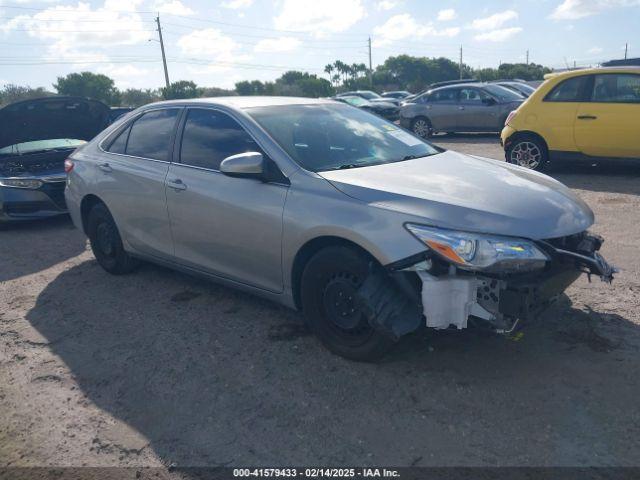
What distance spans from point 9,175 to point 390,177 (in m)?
6.19

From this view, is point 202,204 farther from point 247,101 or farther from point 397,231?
point 397,231

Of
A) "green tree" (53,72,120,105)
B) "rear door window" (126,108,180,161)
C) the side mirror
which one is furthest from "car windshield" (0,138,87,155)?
"green tree" (53,72,120,105)

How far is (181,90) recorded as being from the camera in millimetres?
49625

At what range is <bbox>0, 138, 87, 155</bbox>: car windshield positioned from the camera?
854cm

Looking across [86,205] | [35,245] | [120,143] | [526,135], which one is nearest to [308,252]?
[120,143]

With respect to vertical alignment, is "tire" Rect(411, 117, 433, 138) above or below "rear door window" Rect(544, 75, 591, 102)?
below

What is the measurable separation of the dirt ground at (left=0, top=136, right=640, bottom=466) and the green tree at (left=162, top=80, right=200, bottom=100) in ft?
140

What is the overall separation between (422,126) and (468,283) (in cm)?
1518

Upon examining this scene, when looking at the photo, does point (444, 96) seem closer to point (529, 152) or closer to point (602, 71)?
point (529, 152)

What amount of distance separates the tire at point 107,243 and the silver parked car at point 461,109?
39.5 ft

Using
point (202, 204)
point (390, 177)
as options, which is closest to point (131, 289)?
point (202, 204)

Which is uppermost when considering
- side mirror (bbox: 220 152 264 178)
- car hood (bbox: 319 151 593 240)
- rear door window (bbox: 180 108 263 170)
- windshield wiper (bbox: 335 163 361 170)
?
rear door window (bbox: 180 108 263 170)

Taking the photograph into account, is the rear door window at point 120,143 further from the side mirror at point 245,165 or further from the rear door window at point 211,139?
the side mirror at point 245,165

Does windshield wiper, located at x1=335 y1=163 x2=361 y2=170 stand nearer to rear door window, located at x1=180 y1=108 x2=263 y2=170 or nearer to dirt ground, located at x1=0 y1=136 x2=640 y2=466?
rear door window, located at x1=180 y1=108 x2=263 y2=170
